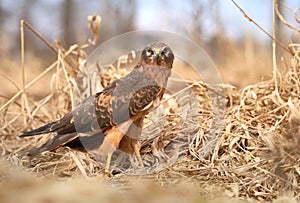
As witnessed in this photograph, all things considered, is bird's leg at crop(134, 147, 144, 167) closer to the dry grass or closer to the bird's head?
the dry grass

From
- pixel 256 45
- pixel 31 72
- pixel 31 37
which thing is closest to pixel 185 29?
pixel 256 45

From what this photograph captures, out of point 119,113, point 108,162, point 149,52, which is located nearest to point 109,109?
point 119,113

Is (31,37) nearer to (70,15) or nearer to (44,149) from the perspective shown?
(70,15)

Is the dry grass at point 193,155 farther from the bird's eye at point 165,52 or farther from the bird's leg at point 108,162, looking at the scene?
the bird's eye at point 165,52

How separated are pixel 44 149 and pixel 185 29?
4938 mm

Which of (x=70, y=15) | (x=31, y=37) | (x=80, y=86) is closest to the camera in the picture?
(x=80, y=86)

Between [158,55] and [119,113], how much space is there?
1.32 feet

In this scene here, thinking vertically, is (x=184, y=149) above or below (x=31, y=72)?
above

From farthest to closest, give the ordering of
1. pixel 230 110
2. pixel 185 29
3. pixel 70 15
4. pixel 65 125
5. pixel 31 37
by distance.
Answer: pixel 70 15 < pixel 31 37 < pixel 185 29 < pixel 230 110 < pixel 65 125

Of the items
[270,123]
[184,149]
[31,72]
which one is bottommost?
[31,72]

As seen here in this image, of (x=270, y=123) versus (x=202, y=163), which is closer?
(x=202, y=163)

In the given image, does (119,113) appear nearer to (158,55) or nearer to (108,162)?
(108,162)

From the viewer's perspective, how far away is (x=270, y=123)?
8.52 feet

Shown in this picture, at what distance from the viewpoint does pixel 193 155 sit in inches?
97.1
